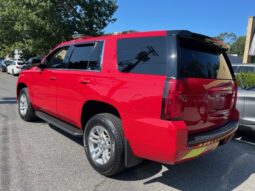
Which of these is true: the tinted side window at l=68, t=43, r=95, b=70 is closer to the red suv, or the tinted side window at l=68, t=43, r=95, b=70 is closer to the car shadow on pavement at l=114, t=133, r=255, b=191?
the red suv

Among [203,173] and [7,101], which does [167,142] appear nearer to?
[203,173]

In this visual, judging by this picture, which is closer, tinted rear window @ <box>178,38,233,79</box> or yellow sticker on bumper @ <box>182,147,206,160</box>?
yellow sticker on bumper @ <box>182,147,206,160</box>

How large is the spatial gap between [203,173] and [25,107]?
4391 millimetres

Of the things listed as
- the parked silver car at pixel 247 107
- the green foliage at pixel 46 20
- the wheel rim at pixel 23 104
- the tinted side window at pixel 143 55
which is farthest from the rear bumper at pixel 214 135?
the green foliage at pixel 46 20

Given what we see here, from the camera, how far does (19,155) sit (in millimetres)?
4512

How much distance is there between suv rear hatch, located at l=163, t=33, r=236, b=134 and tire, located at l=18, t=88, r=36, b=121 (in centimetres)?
417

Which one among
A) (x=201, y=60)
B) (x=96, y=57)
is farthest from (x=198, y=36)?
(x=96, y=57)

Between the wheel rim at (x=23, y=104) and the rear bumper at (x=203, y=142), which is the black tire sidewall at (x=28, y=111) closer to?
the wheel rim at (x=23, y=104)

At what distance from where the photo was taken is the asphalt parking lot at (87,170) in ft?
12.1

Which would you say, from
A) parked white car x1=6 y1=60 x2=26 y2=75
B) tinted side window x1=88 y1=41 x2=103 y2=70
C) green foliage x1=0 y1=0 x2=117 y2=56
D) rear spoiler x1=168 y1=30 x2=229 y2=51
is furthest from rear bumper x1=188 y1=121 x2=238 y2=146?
parked white car x1=6 y1=60 x2=26 y2=75

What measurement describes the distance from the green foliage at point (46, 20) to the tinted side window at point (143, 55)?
19.8 meters

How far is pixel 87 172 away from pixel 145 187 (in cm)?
88

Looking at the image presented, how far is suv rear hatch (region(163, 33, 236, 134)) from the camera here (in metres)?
3.19

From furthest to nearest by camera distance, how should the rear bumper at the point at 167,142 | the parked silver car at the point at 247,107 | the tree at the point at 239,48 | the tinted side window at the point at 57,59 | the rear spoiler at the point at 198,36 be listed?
the tree at the point at 239,48
the parked silver car at the point at 247,107
the tinted side window at the point at 57,59
the rear spoiler at the point at 198,36
the rear bumper at the point at 167,142
